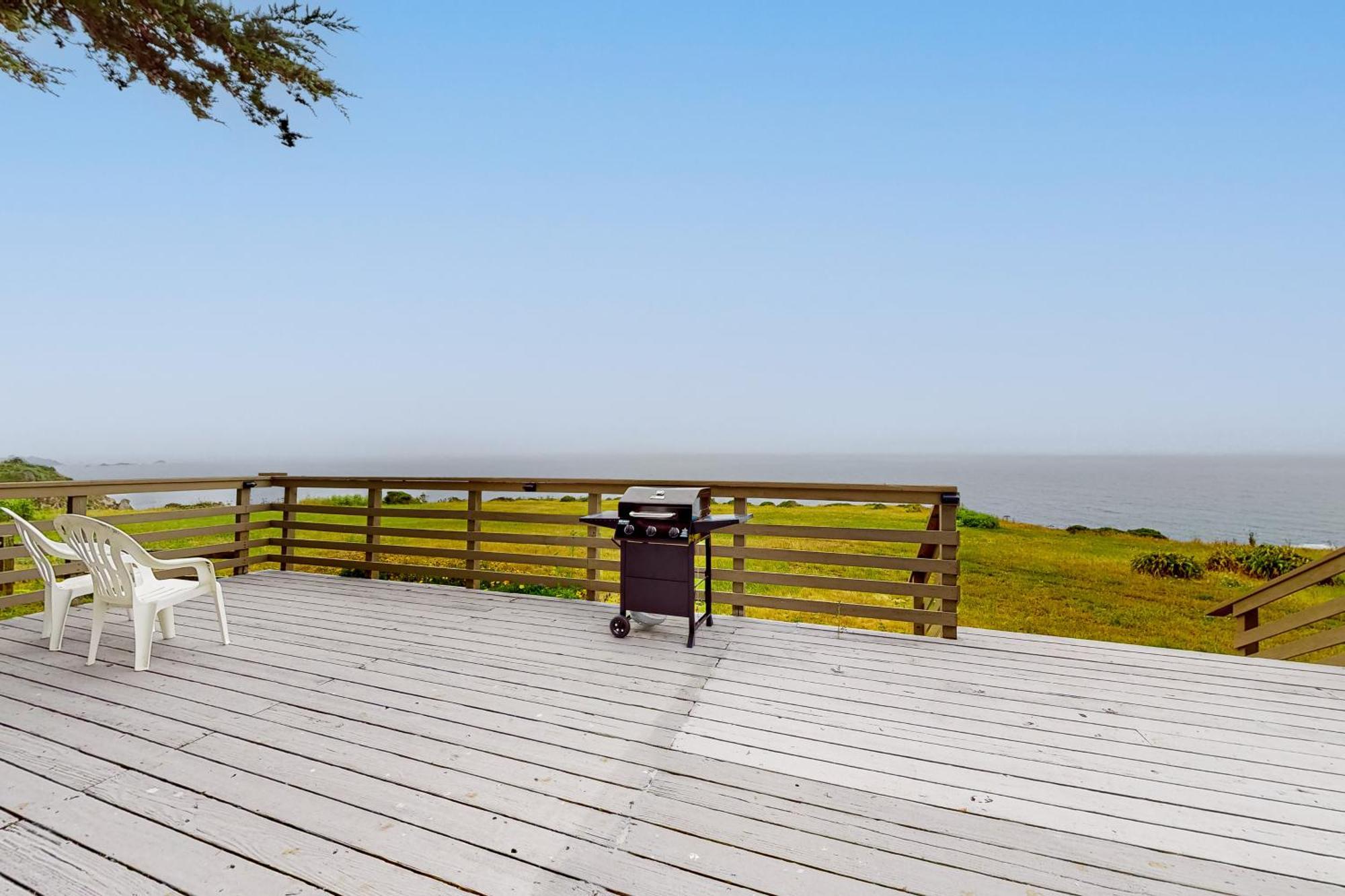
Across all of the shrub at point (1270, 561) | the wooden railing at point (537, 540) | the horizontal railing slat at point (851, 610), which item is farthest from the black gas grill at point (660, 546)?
the shrub at point (1270, 561)

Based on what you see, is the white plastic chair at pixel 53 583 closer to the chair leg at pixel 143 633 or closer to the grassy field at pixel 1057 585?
the chair leg at pixel 143 633

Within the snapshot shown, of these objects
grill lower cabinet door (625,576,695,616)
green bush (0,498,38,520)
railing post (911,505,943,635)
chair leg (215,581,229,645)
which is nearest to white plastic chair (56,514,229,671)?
chair leg (215,581,229,645)

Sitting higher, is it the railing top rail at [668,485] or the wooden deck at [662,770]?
the railing top rail at [668,485]

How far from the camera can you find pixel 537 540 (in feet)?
15.6

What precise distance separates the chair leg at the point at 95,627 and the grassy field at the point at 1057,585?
2.43m

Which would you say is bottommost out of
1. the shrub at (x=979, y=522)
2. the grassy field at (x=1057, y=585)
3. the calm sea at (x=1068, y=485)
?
the grassy field at (x=1057, y=585)

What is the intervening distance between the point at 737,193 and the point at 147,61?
9146 mm

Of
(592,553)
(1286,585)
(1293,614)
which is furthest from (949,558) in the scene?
(592,553)

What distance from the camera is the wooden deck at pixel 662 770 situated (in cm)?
147

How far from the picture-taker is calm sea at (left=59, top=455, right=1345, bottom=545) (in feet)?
17.0

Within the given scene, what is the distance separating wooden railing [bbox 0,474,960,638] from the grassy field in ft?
0.61

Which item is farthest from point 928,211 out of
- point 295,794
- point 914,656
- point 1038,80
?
point 295,794

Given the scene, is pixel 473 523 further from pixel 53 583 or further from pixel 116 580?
pixel 53 583

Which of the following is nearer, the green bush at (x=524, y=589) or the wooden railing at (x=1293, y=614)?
the wooden railing at (x=1293, y=614)
